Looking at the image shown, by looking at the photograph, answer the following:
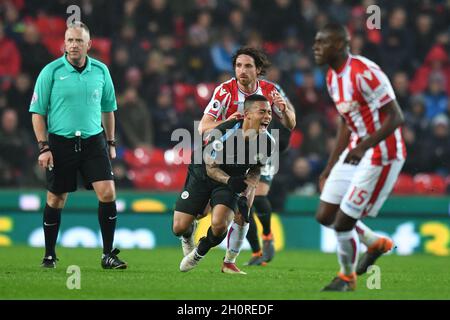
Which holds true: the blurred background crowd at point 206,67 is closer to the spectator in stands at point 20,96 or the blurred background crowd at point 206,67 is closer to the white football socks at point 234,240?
the spectator in stands at point 20,96

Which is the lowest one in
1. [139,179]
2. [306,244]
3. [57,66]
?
[306,244]

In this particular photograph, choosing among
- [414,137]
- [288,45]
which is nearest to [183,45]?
[288,45]

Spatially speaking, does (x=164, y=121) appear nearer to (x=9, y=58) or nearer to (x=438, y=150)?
(x=9, y=58)

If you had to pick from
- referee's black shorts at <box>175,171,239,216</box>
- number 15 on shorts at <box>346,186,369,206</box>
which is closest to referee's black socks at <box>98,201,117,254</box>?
referee's black shorts at <box>175,171,239,216</box>

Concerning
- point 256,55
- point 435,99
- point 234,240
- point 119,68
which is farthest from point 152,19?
point 234,240

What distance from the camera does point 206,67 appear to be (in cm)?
1775

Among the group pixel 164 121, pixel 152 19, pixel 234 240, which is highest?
pixel 152 19

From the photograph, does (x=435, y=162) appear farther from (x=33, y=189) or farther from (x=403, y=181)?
(x=33, y=189)

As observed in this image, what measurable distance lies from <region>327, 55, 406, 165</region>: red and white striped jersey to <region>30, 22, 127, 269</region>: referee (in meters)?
2.92

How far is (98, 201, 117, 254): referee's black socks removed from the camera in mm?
10195

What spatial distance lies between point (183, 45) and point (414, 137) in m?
4.41

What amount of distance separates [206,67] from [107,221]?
25.9ft

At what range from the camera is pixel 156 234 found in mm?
15914

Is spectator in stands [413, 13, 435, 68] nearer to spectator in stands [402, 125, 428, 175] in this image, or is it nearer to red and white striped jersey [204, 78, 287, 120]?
spectator in stands [402, 125, 428, 175]
